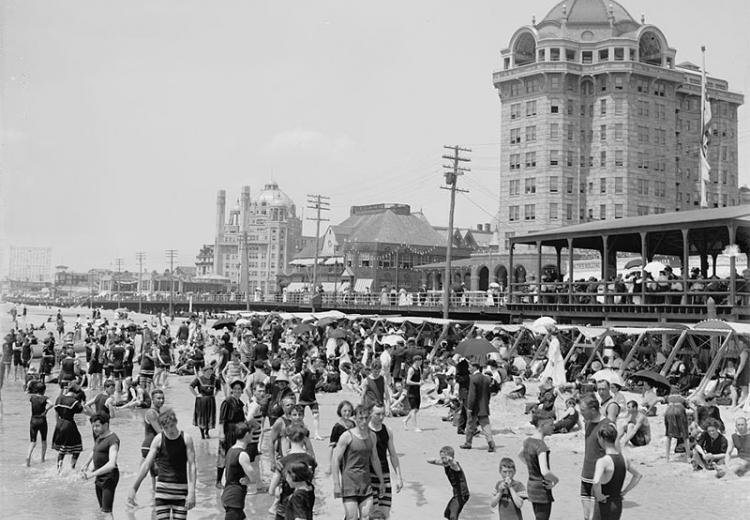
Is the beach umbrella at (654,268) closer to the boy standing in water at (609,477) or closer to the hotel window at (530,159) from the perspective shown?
the boy standing in water at (609,477)

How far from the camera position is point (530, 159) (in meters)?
78.3

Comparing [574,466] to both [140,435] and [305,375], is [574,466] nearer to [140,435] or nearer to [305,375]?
[305,375]

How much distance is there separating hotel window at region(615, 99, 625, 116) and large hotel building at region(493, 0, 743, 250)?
93mm

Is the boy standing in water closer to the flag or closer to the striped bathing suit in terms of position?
the striped bathing suit

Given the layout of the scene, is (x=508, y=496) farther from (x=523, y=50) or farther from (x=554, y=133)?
(x=523, y=50)

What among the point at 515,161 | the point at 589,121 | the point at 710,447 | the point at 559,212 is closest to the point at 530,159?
the point at 515,161

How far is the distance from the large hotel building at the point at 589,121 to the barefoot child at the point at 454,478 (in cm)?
6958

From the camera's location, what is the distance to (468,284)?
77.2 metres

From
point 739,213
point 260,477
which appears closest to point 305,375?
point 260,477

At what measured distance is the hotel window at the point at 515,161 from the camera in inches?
3110

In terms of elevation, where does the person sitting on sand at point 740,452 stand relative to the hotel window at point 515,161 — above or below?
below

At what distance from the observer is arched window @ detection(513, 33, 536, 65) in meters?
80.4

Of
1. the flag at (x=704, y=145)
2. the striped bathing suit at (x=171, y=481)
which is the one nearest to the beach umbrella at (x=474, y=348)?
the striped bathing suit at (x=171, y=481)

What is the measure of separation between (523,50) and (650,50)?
12.5 metres
